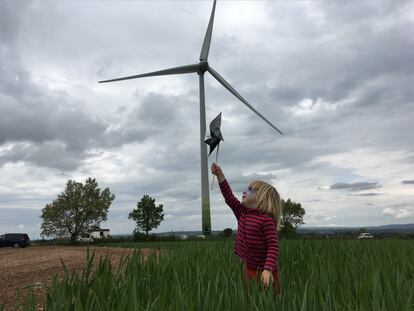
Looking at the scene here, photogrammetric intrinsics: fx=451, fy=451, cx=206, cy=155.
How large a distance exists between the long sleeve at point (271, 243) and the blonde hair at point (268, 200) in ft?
0.30

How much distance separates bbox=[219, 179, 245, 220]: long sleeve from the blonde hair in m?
0.39

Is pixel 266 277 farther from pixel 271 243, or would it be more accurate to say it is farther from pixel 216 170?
pixel 216 170

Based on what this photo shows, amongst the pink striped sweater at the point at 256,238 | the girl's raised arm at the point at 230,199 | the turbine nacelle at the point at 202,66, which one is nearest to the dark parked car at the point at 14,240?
the turbine nacelle at the point at 202,66

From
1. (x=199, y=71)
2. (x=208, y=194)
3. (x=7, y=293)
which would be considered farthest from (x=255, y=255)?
(x=199, y=71)

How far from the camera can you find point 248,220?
520 cm

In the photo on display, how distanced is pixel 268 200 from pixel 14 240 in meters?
38.2

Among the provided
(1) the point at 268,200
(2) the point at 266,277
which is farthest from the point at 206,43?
(2) the point at 266,277

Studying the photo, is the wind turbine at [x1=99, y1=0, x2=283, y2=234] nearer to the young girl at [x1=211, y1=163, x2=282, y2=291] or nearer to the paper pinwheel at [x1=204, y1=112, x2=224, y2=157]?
the paper pinwheel at [x1=204, y1=112, x2=224, y2=157]

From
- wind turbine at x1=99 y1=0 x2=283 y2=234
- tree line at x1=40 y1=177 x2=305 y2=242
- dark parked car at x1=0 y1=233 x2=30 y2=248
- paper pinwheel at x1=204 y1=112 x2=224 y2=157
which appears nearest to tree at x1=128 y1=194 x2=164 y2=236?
tree line at x1=40 y1=177 x2=305 y2=242

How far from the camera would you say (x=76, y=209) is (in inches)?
1918

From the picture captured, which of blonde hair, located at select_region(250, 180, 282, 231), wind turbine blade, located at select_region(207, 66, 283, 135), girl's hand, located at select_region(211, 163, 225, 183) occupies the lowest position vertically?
blonde hair, located at select_region(250, 180, 282, 231)

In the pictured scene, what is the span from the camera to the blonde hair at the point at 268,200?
5090mm

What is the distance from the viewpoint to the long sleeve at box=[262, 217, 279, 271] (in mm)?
4727

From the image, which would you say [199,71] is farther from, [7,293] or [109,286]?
[109,286]
